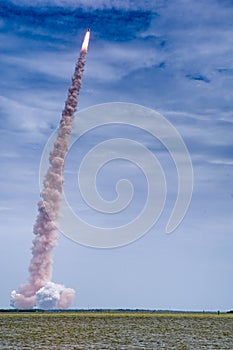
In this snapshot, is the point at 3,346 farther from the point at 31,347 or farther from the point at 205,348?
the point at 205,348

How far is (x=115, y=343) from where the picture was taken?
10488cm

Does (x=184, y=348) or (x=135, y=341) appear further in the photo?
(x=135, y=341)

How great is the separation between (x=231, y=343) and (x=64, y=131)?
95659 millimetres

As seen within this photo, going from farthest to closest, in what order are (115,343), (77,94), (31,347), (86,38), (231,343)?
(77,94) < (86,38) < (231,343) < (115,343) < (31,347)

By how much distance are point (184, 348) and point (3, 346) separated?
98.4 feet

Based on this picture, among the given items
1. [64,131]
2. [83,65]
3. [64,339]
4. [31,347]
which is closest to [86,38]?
[83,65]

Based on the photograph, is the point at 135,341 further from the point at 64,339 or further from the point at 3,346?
the point at 3,346

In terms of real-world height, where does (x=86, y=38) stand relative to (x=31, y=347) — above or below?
above

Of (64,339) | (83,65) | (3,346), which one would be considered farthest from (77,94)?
(3,346)

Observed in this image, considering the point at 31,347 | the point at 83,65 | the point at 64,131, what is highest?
the point at 83,65

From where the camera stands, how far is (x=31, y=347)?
314ft

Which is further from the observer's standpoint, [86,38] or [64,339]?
[86,38]

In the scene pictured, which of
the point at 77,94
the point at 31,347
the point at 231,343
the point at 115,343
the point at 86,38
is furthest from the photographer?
the point at 77,94

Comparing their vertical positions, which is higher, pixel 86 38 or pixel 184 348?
pixel 86 38
